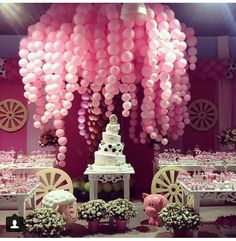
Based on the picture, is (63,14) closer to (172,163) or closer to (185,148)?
(172,163)

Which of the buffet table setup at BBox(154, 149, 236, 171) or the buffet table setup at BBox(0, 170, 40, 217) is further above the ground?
the buffet table setup at BBox(154, 149, 236, 171)

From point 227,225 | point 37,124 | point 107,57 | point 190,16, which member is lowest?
point 227,225

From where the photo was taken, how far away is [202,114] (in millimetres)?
8367

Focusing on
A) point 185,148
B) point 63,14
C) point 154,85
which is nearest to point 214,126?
point 185,148

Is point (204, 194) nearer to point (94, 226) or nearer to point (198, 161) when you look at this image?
point (94, 226)

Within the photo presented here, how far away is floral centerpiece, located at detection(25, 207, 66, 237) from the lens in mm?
4629

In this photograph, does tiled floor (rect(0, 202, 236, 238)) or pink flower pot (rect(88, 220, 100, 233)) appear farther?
pink flower pot (rect(88, 220, 100, 233))

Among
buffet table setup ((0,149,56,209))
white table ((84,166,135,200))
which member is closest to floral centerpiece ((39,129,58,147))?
buffet table setup ((0,149,56,209))

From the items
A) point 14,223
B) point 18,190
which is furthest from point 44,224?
point 18,190

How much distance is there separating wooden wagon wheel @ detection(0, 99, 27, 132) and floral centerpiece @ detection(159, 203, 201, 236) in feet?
13.5

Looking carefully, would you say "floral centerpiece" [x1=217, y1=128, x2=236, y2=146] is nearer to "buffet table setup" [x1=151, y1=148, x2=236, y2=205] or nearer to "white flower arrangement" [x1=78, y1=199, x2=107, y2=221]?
"buffet table setup" [x1=151, y1=148, x2=236, y2=205]

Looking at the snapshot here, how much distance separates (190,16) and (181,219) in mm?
3776

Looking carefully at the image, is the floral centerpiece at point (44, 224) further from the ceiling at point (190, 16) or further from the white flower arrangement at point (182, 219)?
the ceiling at point (190, 16)

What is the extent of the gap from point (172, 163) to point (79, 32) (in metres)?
2.37
